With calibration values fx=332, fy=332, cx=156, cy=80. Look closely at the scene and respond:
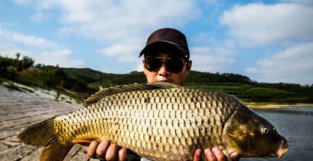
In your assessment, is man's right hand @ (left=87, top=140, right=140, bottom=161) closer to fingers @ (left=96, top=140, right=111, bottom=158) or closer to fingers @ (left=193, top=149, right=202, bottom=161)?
fingers @ (left=96, top=140, right=111, bottom=158)

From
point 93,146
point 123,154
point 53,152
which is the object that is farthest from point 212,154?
point 53,152

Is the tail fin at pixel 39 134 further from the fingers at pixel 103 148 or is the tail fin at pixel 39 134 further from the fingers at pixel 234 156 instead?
the fingers at pixel 234 156

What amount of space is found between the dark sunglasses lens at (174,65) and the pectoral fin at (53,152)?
1.26 m

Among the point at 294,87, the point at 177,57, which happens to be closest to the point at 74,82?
the point at 177,57

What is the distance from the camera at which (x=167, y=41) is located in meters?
3.15

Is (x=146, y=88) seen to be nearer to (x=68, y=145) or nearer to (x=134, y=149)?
(x=134, y=149)

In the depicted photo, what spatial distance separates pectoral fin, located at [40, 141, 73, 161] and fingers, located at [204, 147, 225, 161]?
106 centimetres

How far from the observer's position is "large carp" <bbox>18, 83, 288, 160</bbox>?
2.05 meters

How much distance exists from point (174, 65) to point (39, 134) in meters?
1.40

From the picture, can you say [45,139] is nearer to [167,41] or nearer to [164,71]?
[164,71]

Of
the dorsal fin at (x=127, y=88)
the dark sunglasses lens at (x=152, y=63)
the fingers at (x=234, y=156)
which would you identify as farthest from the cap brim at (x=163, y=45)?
the fingers at (x=234, y=156)

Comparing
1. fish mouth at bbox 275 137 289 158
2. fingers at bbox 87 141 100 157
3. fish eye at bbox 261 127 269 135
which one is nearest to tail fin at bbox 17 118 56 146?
fingers at bbox 87 141 100 157

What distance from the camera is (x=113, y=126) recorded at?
87.9 inches

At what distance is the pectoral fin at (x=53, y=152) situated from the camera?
7.79 feet
